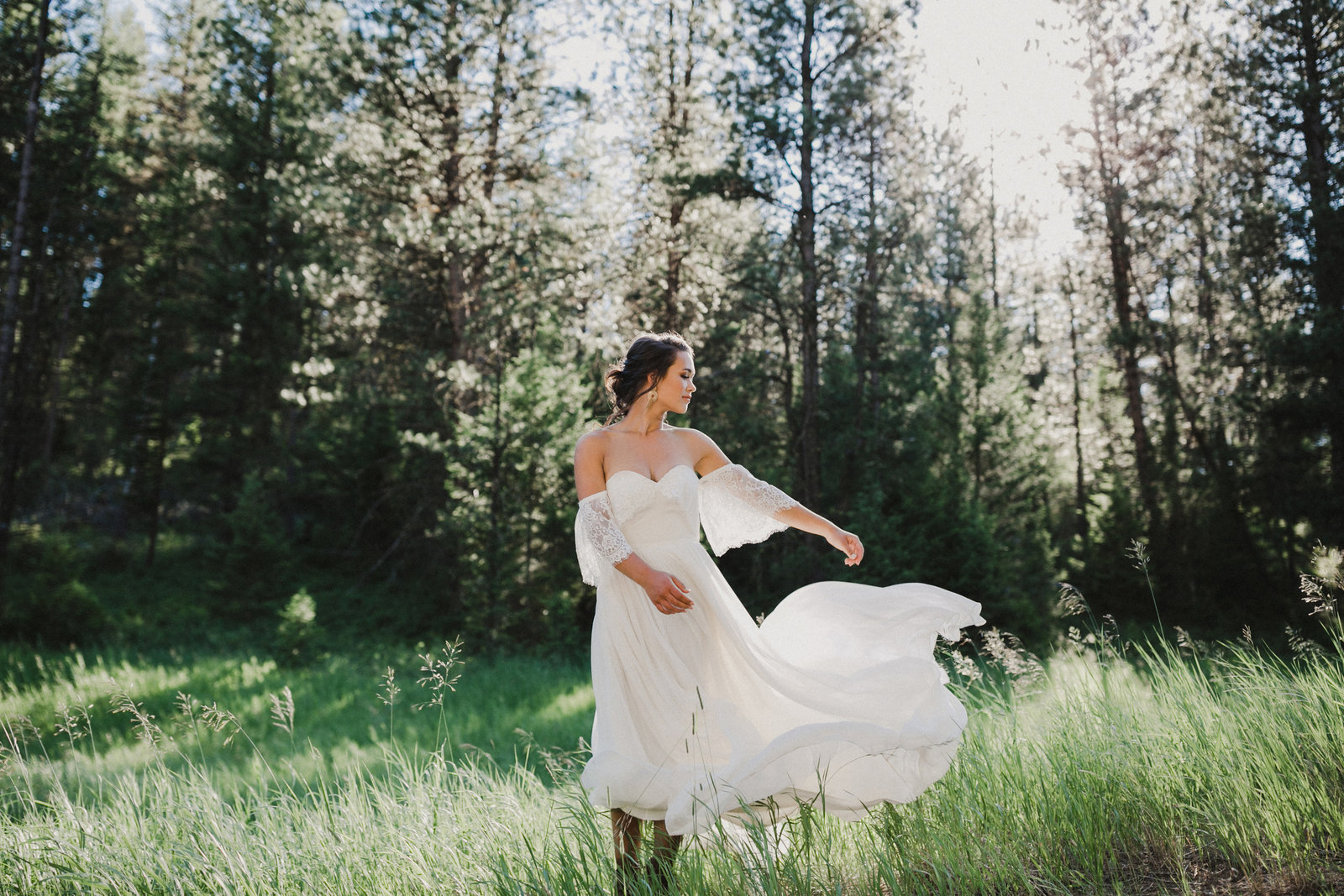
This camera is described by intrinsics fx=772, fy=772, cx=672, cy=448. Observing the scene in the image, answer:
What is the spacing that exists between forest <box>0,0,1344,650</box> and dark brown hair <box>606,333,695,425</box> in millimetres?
8940

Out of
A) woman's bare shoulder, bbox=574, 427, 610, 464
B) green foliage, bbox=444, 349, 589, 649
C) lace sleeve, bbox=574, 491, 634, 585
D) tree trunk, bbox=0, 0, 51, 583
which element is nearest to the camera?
lace sleeve, bbox=574, 491, 634, 585

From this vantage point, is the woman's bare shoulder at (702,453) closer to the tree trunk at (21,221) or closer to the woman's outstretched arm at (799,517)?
the woman's outstretched arm at (799,517)

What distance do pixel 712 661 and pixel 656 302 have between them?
40.9 feet

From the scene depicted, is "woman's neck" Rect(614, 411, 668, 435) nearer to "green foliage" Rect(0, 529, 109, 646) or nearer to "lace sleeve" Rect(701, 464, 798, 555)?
"lace sleeve" Rect(701, 464, 798, 555)

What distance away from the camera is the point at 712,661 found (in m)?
3.08

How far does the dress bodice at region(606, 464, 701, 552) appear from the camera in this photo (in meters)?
3.23

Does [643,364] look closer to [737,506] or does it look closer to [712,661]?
[737,506]

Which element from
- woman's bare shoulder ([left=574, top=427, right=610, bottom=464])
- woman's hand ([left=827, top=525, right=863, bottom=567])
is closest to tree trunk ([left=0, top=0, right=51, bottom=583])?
woman's bare shoulder ([left=574, top=427, right=610, bottom=464])

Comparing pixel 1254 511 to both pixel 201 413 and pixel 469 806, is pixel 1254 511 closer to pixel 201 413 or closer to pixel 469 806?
pixel 469 806

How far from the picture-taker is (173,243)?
22609 millimetres

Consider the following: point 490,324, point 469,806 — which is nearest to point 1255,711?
point 469,806

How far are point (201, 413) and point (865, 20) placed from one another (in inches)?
748

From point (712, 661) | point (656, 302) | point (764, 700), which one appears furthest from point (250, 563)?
point (764, 700)

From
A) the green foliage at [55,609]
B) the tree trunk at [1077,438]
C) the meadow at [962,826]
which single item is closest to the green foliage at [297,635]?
the green foliage at [55,609]
